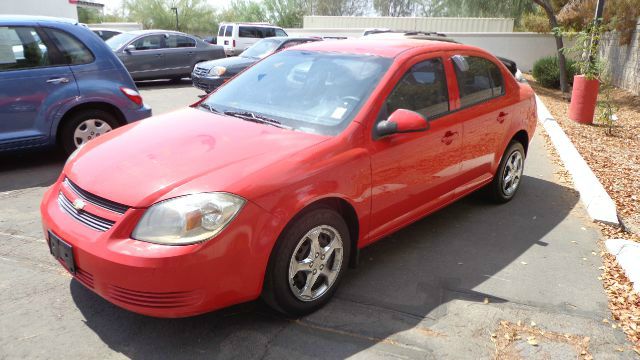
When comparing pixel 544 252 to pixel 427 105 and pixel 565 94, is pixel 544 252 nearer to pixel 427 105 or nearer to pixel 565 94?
pixel 427 105

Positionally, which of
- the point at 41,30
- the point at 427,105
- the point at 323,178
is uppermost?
the point at 41,30

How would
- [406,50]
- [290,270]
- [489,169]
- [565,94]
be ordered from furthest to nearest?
[565,94], [489,169], [406,50], [290,270]

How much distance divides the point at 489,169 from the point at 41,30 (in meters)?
5.24


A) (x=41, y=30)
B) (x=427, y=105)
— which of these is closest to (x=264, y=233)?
(x=427, y=105)

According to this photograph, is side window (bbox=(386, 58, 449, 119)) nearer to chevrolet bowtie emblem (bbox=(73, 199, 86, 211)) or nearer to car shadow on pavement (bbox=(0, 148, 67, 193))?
chevrolet bowtie emblem (bbox=(73, 199, 86, 211))

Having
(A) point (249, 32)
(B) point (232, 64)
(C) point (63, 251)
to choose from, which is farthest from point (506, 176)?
(A) point (249, 32)

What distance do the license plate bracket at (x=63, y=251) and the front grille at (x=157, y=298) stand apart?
34 cm

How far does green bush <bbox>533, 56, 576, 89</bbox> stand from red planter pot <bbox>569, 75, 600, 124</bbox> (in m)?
8.76

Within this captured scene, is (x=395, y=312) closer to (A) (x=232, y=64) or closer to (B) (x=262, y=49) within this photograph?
(A) (x=232, y=64)

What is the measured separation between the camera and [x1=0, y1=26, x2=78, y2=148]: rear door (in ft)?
19.0

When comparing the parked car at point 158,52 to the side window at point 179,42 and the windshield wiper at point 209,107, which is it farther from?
the windshield wiper at point 209,107

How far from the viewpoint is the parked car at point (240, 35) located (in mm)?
24047

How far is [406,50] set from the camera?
4148 millimetres

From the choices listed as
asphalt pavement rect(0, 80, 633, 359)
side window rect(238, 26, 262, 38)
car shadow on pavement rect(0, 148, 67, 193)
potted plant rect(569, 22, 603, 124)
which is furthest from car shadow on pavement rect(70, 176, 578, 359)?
side window rect(238, 26, 262, 38)
